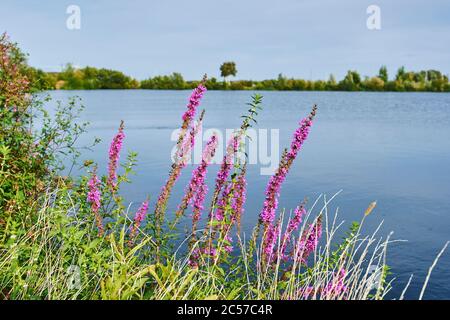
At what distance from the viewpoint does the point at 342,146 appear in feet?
67.2

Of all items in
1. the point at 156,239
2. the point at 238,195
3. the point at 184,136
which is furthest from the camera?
the point at 156,239

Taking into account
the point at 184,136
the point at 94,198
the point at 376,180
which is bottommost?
the point at 376,180

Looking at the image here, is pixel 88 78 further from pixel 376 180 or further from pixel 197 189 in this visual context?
Answer: pixel 197 189

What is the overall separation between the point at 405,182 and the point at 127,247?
420 inches

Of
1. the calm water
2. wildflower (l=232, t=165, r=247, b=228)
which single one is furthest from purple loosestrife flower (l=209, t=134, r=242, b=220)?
the calm water

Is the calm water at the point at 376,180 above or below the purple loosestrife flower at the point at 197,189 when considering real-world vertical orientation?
below

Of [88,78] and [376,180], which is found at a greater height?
[88,78]

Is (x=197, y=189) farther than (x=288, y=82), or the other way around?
(x=288, y=82)

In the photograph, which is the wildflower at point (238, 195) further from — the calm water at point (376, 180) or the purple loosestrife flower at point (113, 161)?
the calm water at point (376, 180)

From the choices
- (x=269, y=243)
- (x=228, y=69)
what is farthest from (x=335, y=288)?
(x=228, y=69)

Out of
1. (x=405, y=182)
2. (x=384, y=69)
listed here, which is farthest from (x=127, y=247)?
(x=384, y=69)

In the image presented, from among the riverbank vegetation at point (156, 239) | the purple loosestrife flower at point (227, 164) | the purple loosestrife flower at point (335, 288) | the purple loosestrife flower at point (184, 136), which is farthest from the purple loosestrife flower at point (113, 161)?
the purple loosestrife flower at point (335, 288)

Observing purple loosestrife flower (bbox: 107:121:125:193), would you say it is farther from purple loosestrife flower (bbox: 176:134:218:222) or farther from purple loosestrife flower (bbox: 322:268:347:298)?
purple loosestrife flower (bbox: 322:268:347:298)
